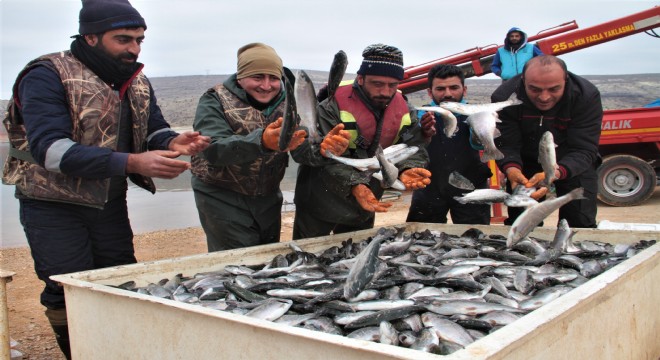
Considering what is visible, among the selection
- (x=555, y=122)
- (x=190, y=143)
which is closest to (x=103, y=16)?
(x=190, y=143)

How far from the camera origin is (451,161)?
5875 millimetres

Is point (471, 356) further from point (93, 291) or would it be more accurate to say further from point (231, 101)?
point (231, 101)

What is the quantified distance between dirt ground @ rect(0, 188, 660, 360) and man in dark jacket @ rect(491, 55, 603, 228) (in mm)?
4520

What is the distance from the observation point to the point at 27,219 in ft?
12.8

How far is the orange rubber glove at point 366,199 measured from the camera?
448cm

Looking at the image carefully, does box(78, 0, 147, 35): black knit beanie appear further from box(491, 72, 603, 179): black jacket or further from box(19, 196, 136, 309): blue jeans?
box(491, 72, 603, 179): black jacket

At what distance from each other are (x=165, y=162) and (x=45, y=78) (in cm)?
97

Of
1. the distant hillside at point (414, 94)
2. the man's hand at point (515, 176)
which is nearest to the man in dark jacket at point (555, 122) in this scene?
the man's hand at point (515, 176)

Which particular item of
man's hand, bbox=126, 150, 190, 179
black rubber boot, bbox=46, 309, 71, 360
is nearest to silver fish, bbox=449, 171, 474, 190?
man's hand, bbox=126, 150, 190, 179

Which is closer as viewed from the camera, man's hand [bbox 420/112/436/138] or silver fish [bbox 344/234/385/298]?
silver fish [bbox 344/234/385/298]

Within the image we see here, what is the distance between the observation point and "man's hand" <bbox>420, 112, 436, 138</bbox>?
16.4 ft

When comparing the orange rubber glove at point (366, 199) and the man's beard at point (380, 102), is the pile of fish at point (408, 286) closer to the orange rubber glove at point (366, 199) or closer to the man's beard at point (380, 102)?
the orange rubber glove at point (366, 199)

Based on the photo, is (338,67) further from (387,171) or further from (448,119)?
(448,119)

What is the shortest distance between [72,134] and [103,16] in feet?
2.63
